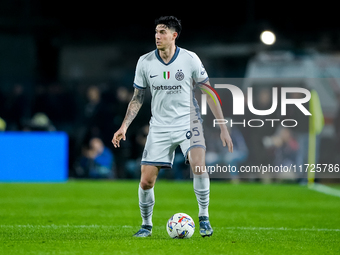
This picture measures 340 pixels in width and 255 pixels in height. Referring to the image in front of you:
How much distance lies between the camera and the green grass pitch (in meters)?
5.73

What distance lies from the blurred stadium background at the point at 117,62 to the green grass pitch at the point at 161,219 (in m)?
1.51

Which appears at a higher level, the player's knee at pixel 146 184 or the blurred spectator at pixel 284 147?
the player's knee at pixel 146 184

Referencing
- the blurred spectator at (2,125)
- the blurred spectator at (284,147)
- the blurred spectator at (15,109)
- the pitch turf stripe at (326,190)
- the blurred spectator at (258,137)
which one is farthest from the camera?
the blurred spectator at (15,109)

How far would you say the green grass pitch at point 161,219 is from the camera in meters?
5.73

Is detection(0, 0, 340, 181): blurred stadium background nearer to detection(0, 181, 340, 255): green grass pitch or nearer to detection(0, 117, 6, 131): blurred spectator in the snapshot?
detection(0, 117, 6, 131): blurred spectator

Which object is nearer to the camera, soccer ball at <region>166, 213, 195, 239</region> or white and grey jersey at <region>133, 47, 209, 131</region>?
soccer ball at <region>166, 213, 195, 239</region>

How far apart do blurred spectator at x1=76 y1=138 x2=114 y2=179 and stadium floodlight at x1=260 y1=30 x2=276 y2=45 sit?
219 inches

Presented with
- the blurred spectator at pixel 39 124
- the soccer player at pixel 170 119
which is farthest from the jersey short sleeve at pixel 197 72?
the blurred spectator at pixel 39 124

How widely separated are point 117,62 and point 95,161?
4.01 meters

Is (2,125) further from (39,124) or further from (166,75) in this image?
(166,75)

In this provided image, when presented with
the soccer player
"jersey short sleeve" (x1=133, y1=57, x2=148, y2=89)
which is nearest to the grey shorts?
the soccer player

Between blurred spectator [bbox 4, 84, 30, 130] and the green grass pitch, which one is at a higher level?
blurred spectator [bbox 4, 84, 30, 130]

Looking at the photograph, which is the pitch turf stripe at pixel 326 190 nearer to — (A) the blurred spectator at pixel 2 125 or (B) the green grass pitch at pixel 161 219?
(B) the green grass pitch at pixel 161 219

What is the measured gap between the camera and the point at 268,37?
1783 cm
